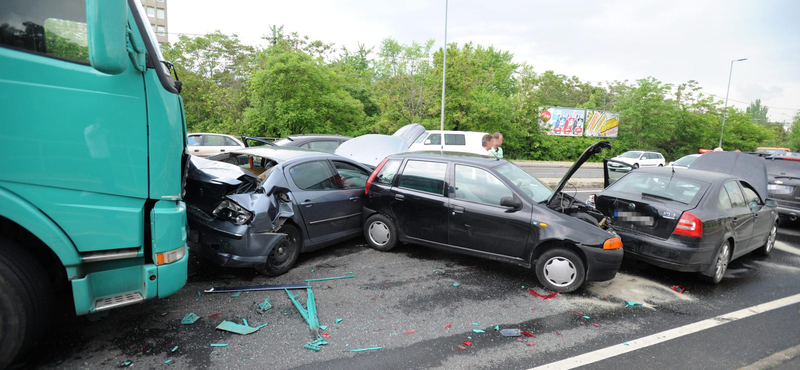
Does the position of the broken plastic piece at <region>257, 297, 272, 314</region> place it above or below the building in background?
below

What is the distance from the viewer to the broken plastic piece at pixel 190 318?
11.9 feet

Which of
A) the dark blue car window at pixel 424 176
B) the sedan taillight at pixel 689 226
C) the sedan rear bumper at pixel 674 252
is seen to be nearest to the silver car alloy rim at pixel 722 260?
the sedan rear bumper at pixel 674 252

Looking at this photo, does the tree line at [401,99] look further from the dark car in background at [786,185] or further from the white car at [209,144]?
the dark car in background at [786,185]

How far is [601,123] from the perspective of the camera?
35.0 meters

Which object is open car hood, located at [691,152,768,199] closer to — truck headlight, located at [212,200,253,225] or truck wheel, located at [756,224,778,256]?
truck wheel, located at [756,224,778,256]

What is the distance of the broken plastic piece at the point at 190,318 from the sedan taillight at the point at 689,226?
5.56 m

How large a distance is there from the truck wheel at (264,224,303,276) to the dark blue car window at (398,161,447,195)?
1719 millimetres

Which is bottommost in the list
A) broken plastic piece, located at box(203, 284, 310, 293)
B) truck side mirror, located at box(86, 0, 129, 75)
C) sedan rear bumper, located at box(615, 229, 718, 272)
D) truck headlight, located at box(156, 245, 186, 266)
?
broken plastic piece, located at box(203, 284, 310, 293)

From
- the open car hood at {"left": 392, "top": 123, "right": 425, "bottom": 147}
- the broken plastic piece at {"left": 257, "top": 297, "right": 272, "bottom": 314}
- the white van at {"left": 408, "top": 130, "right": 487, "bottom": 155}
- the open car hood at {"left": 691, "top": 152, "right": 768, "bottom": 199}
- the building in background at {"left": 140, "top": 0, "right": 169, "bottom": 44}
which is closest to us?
the broken plastic piece at {"left": 257, "top": 297, "right": 272, "bottom": 314}

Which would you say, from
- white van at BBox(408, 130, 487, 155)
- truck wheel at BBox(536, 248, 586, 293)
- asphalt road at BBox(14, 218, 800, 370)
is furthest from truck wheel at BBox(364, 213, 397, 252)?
white van at BBox(408, 130, 487, 155)

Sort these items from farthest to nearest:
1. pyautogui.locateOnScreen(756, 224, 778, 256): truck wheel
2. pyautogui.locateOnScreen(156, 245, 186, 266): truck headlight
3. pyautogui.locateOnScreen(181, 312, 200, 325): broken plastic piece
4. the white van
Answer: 1. the white van
2. pyautogui.locateOnScreen(756, 224, 778, 256): truck wheel
3. pyautogui.locateOnScreen(181, 312, 200, 325): broken plastic piece
4. pyautogui.locateOnScreen(156, 245, 186, 266): truck headlight

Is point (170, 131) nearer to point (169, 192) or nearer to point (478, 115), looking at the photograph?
point (169, 192)

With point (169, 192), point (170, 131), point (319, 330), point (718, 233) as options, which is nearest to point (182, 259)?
point (169, 192)

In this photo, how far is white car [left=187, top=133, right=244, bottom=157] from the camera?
1456 cm
